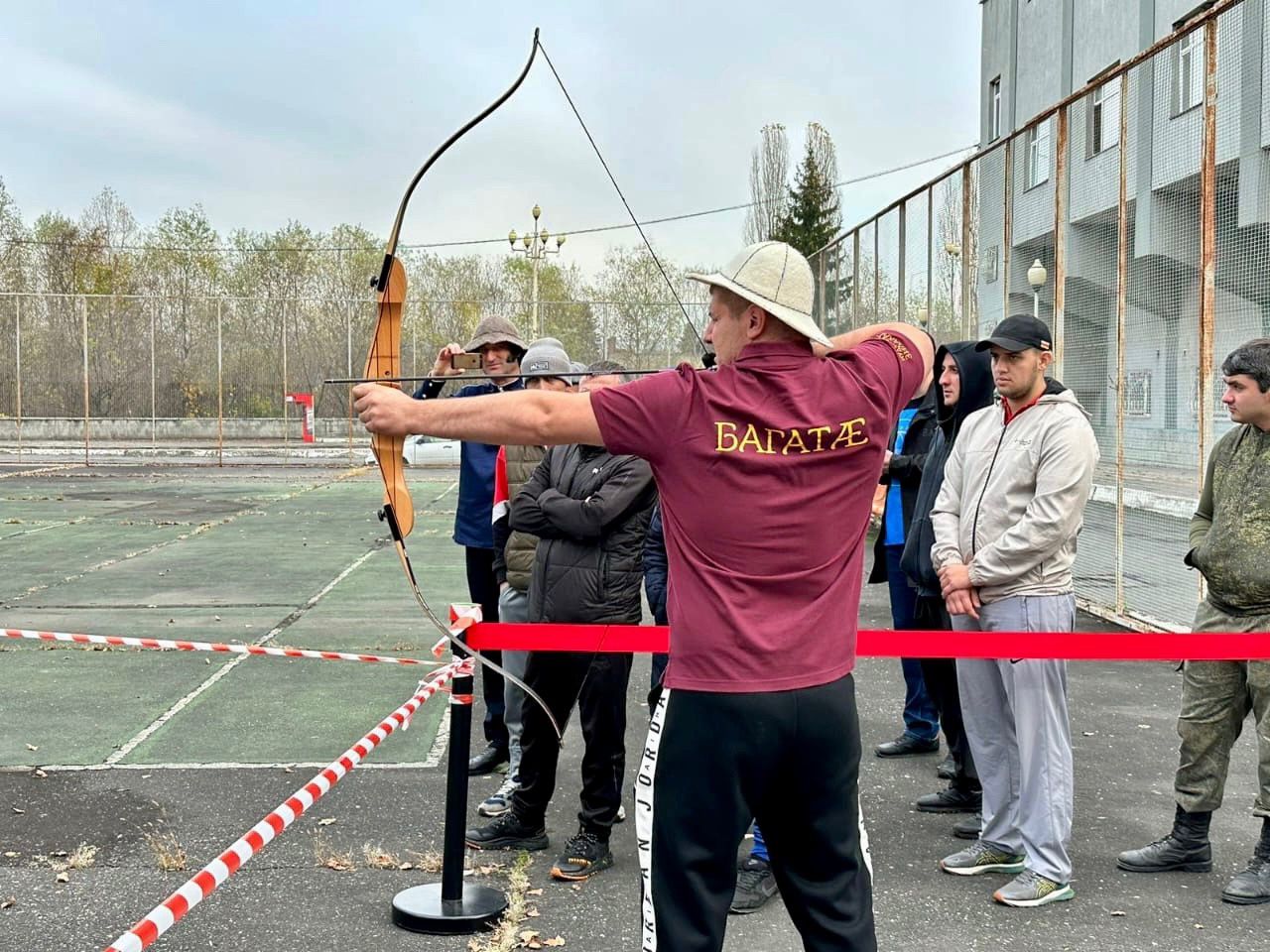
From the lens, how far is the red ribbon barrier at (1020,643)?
14.0 feet

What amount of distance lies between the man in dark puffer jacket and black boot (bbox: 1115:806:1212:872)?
1918mm

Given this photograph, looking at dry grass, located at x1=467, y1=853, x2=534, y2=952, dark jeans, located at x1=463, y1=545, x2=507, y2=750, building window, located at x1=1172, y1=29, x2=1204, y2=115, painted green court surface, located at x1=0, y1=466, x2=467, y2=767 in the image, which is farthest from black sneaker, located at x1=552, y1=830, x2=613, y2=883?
building window, located at x1=1172, y1=29, x2=1204, y2=115

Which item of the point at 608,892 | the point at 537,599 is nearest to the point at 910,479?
the point at 537,599

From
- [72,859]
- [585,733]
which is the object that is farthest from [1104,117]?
[72,859]

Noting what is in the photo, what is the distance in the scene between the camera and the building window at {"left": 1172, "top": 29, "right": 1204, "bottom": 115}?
8078 mm

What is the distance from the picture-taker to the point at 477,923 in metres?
4.06

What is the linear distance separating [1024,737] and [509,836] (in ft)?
6.34

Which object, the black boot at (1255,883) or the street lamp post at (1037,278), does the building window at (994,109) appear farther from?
the black boot at (1255,883)

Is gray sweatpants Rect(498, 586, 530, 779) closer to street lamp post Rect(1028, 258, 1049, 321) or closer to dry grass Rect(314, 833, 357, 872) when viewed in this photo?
dry grass Rect(314, 833, 357, 872)

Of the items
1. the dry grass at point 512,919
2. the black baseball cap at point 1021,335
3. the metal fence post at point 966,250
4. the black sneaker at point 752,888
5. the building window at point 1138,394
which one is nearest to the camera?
the dry grass at point 512,919

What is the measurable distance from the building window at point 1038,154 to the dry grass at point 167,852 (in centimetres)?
816

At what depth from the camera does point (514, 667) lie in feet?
17.4

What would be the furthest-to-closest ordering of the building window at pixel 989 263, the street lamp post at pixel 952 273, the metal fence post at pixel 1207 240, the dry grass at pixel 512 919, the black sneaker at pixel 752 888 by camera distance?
1. the street lamp post at pixel 952 273
2. the building window at pixel 989 263
3. the metal fence post at pixel 1207 240
4. the black sneaker at pixel 752 888
5. the dry grass at pixel 512 919

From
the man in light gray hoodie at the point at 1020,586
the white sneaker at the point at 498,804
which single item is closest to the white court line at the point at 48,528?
the white sneaker at the point at 498,804
